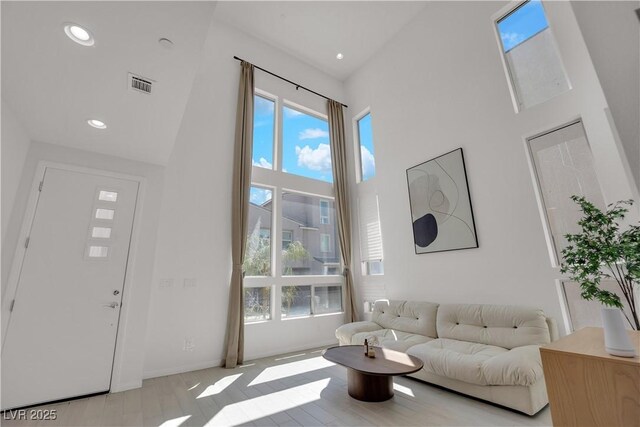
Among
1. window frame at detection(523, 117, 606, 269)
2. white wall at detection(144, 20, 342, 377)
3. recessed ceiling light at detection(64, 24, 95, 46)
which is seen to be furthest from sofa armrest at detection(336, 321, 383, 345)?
recessed ceiling light at detection(64, 24, 95, 46)

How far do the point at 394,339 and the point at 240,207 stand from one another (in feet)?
10.1

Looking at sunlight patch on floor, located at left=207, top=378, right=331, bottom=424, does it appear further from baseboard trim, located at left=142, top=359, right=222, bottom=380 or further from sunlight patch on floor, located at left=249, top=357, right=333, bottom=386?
baseboard trim, located at left=142, top=359, right=222, bottom=380

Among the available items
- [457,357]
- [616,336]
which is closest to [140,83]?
[616,336]

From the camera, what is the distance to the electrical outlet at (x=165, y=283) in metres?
3.72

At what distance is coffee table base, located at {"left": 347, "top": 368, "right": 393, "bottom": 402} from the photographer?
2.65 metres

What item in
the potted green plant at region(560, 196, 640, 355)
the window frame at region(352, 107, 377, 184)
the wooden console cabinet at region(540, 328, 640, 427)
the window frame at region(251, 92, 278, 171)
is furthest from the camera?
the window frame at region(352, 107, 377, 184)

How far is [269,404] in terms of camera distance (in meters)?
2.69

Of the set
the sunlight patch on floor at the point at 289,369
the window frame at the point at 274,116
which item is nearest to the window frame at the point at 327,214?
the window frame at the point at 274,116

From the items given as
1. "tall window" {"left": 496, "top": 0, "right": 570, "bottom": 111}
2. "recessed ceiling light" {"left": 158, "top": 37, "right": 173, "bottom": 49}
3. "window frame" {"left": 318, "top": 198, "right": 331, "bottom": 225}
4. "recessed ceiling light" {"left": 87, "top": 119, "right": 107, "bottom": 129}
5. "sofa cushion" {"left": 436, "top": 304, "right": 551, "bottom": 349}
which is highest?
"tall window" {"left": 496, "top": 0, "right": 570, "bottom": 111}

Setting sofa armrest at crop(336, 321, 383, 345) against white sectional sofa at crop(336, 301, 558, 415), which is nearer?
white sectional sofa at crop(336, 301, 558, 415)

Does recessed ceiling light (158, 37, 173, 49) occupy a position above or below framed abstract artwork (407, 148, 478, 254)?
above

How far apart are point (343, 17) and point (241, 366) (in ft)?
20.8

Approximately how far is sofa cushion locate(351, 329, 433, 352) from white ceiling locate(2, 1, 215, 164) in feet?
11.8

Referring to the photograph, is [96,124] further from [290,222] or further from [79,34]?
[290,222]
